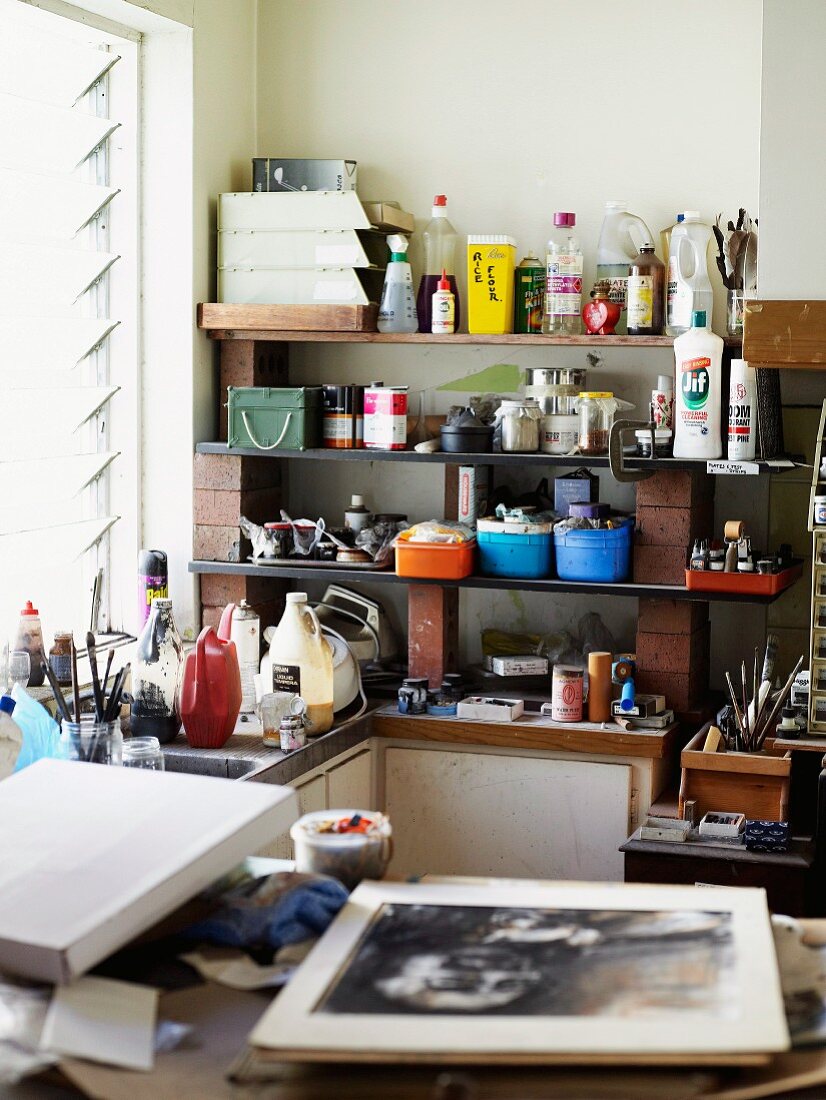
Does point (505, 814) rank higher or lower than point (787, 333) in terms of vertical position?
lower

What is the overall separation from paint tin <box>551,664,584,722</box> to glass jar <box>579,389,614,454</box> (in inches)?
19.4

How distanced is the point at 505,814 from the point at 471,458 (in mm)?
803

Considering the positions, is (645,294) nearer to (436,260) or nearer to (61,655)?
(436,260)

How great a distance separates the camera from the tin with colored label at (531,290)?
3107 millimetres

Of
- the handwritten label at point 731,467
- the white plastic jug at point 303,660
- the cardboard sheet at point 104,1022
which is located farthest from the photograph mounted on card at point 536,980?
the handwritten label at point 731,467

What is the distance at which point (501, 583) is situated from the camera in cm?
299

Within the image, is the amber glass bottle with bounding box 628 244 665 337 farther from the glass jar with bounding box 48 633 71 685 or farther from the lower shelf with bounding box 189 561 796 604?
the glass jar with bounding box 48 633 71 685

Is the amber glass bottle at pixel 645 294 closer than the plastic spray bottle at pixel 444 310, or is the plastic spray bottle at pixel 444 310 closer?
the amber glass bottle at pixel 645 294

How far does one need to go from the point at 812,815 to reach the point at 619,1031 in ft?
5.72

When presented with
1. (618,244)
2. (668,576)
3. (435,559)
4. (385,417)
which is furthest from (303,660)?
(618,244)

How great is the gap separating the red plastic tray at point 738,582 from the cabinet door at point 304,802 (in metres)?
0.89

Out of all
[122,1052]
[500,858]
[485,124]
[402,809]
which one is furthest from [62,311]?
[122,1052]

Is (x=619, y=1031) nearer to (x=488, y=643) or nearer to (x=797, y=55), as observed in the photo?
(x=797, y=55)

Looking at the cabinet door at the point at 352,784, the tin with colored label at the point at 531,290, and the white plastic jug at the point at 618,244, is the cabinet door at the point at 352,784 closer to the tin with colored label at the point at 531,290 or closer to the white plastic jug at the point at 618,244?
the tin with colored label at the point at 531,290
